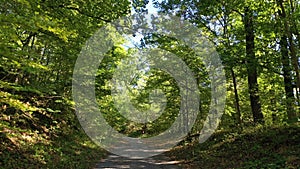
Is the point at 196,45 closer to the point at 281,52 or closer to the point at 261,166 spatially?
the point at 281,52

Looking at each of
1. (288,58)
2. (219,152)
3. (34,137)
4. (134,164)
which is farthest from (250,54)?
(34,137)

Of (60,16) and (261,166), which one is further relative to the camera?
(261,166)

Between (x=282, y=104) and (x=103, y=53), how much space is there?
1164cm

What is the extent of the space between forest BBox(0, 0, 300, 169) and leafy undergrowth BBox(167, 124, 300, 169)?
1.9 inches

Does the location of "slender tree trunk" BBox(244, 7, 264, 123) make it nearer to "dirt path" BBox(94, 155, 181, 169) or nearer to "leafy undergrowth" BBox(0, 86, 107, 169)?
"dirt path" BBox(94, 155, 181, 169)

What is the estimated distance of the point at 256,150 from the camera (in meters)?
9.84

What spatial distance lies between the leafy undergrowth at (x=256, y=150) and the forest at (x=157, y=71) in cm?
5

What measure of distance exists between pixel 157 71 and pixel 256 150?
10.0 metres

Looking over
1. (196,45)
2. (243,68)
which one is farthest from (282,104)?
(196,45)

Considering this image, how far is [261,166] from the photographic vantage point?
316 inches

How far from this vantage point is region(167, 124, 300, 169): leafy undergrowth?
817 cm

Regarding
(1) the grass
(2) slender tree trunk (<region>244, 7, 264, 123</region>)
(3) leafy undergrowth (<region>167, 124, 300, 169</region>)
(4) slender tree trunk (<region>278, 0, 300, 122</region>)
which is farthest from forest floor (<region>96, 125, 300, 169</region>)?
(2) slender tree trunk (<region>244, 7, 264, 123</region>)

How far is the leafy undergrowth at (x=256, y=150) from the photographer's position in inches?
322

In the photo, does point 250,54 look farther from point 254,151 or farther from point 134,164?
point 134,164
